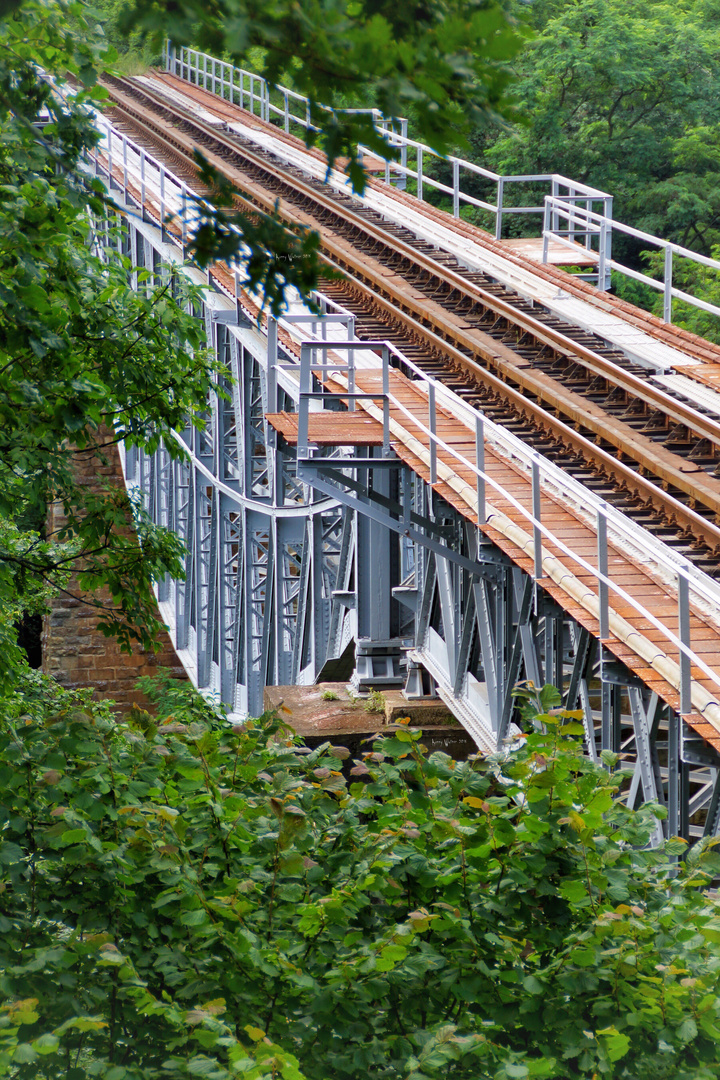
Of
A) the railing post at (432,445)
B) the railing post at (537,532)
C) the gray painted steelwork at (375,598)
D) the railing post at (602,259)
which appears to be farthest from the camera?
the railing post at (602,259)

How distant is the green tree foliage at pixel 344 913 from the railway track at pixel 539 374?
8.47ft

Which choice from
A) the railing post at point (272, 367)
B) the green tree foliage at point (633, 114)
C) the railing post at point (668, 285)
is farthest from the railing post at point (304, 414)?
the green tree foliage at point (633, 114)

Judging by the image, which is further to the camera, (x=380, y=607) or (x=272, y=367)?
(x=380, y=607)

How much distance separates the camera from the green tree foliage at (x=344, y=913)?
328 centimetres

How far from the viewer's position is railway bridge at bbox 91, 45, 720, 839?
6.83 metres

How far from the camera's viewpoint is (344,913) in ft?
11.1

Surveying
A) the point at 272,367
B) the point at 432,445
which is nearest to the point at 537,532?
the point at 432,445

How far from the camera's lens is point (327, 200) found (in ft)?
80.3

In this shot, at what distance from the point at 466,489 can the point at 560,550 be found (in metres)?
1.20

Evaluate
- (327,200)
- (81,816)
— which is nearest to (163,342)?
(81,816)

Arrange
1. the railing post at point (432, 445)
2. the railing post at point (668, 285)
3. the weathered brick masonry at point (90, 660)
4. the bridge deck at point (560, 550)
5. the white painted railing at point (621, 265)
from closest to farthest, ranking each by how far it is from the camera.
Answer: the bridge deck at point (560, 550) < the railing post at point (432, 445) < the white painted railing at point (621, 265) < the railing post at point (668, 285) < the weathered brick masonry at point (90, 660)

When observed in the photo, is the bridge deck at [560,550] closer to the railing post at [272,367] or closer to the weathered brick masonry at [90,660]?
the railing post at [272,367]

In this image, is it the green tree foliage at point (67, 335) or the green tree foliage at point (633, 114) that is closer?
the green tree foliage at point (67, 335)

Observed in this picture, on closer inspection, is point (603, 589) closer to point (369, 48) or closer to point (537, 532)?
point (537, 532)
